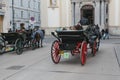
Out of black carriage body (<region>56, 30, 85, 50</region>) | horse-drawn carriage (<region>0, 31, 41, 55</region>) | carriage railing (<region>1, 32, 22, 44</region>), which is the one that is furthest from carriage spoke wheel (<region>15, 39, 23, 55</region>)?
black carriage body (<region>56, 30, 85, 50</region>)

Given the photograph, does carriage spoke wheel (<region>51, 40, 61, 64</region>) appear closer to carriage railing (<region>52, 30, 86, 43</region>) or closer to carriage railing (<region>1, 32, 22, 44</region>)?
carriage railing (<region>52, 30, 86, 43</region>)

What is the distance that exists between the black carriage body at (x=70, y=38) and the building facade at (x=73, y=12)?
1305 inches

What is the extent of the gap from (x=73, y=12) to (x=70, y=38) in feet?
113

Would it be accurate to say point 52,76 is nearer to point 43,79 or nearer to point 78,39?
point 43,79

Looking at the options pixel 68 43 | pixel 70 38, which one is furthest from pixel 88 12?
pixel 70 38

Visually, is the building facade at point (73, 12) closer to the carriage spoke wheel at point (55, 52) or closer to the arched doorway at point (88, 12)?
the arched doorway at point (88, 12)

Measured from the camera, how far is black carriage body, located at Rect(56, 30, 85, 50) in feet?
40.2

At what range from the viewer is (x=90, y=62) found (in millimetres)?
12883

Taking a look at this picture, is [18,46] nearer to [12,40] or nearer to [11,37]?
[12,40]

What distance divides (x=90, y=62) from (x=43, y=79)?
4.19 meters

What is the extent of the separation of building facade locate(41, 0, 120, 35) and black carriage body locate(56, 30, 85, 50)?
109ft

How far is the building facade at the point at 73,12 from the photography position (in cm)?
4544

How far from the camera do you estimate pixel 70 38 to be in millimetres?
12391

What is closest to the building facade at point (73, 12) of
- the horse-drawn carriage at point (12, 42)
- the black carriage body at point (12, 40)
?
the horse-drawn carriage at point (12, 42)
